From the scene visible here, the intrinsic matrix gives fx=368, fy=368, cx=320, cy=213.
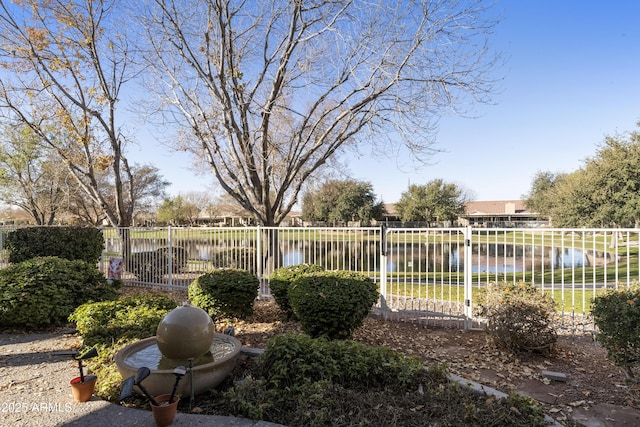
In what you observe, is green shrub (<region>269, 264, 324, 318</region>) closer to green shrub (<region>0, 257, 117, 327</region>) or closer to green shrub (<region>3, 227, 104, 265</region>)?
green shrub (<region>0, 257, 117, 327</region>)

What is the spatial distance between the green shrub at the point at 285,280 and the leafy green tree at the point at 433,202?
4106cm

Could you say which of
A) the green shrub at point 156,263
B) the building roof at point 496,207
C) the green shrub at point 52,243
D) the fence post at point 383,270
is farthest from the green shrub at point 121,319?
the building roof at point 496,207

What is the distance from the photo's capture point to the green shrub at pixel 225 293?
5996mm

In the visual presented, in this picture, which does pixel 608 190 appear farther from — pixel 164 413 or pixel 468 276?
pixel 164 413

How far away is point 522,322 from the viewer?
487 cm

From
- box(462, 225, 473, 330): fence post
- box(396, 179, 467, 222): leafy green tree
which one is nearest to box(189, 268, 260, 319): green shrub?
box(462, 225, 473, 330): fence post

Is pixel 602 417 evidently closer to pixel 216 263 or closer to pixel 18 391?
pixel 18 391

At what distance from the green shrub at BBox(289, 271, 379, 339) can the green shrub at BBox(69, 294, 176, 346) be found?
76.6 inches

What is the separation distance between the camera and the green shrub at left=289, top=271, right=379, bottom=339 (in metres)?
4.87

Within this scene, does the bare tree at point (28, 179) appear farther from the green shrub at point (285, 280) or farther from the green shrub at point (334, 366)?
the green shrub at point (334, 366)

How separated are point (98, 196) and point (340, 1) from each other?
390 inches

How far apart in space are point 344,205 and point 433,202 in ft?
37.9

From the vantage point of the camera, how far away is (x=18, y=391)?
368 centimetres

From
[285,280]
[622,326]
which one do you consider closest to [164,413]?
[285,280]
